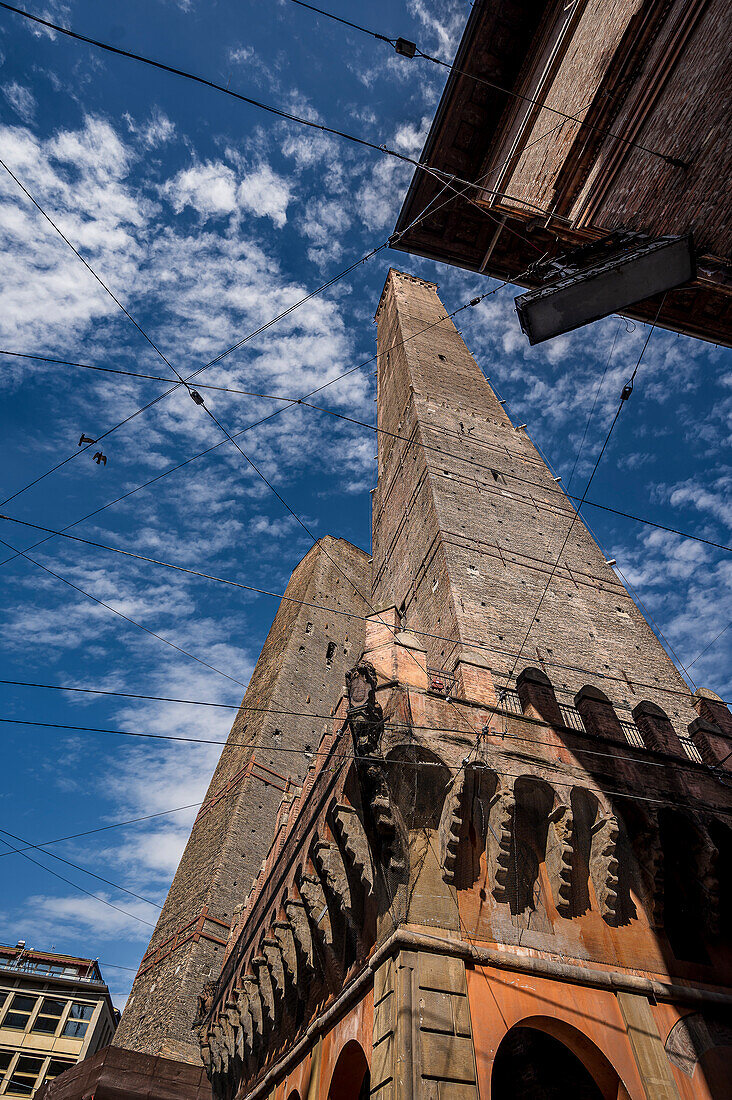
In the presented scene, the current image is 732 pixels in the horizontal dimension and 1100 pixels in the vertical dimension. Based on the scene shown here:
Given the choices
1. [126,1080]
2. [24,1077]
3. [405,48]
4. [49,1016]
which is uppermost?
[49,1016]

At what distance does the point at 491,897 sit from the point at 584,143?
321 inches

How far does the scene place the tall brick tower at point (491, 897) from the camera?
5.51 meters

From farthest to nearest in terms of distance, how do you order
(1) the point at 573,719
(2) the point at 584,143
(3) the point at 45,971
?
(3) the point at 45,971
(1) the point at 573,719
(2) the point at 584,143

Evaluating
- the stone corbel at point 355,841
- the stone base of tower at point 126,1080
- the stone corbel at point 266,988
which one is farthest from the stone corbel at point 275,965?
the stone base of tower at point 126,1080

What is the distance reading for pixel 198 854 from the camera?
1806cm

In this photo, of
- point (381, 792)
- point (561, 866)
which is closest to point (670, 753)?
point (561, 866)

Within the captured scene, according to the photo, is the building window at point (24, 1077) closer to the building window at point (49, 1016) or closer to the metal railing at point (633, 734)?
the building window at point (49, 1016)

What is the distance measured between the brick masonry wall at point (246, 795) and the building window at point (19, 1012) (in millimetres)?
25793

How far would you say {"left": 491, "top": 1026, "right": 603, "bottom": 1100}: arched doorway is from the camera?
6867 millimetres

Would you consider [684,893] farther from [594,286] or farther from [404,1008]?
Answer: [594,286]

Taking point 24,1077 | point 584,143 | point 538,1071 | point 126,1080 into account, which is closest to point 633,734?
point 538,1071

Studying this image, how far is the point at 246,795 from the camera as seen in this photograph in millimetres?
18062

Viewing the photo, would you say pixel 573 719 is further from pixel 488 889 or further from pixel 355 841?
pixel 355 841

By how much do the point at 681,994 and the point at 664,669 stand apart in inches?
235
